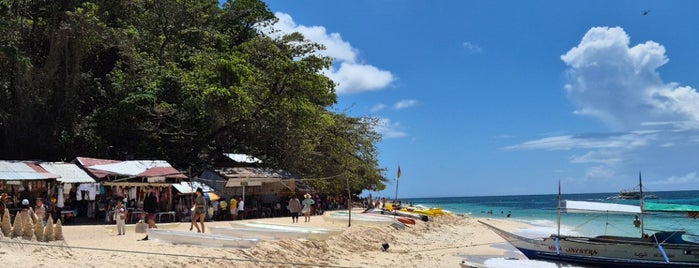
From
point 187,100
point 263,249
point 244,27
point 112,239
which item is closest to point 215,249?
point 263,249

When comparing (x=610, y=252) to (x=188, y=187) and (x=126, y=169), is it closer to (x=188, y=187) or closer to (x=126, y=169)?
(x=188, y=187)

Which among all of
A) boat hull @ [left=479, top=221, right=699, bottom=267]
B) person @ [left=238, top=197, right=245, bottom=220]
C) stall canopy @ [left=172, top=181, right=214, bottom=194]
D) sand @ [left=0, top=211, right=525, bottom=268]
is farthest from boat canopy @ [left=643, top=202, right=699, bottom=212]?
stall canopy @ [left=172, top=181, right=214, bottom=194]

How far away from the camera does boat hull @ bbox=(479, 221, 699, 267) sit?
16281mm

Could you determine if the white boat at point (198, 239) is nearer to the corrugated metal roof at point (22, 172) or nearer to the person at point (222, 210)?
the corrugated metal roof at point (22, 172)

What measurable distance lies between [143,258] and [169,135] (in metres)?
16.7

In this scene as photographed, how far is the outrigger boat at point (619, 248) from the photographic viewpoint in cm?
1633

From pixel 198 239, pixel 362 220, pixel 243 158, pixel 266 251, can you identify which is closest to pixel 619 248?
pixel 266 251

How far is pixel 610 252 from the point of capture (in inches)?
661

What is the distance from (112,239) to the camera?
15.1 metres

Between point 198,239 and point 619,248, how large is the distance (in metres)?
12.2

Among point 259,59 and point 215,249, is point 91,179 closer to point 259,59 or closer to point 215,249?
point 215,249

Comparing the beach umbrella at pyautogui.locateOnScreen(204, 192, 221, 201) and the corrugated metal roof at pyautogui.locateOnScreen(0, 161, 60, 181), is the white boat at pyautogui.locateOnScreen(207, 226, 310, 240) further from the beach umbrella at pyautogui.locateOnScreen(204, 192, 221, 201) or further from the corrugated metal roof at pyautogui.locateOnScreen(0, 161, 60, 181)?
the corrugated metal roof at pyautogui.locateOnScreen(0, 161, 60, 181)

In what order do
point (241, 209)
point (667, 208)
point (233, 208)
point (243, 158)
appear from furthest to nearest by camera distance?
point (243, 158) < point (241, 209) < point (233, 208) < point (667, 208)

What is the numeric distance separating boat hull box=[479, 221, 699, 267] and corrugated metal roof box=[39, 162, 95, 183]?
50.0ft
